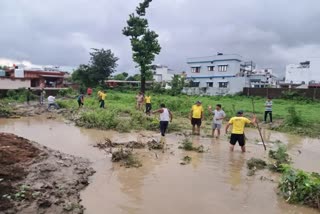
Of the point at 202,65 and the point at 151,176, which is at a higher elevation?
the point at 202,65

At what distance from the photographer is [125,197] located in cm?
720

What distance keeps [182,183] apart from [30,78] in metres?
46.4

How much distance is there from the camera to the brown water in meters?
6.79

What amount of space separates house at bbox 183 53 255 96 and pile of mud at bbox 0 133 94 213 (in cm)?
4209

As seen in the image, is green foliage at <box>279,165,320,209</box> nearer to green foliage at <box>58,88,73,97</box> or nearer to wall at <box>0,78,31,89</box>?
green foliage at <box>58,88,73,97</box>

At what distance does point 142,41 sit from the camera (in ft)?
133

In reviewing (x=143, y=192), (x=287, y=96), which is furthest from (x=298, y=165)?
(x=287, y=96)

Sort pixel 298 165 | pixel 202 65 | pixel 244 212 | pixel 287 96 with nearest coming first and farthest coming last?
pixel 244 212, pixel 298 165, pixel 287 96, pixel 202 65

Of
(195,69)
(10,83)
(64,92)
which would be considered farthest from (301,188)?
(195,69)

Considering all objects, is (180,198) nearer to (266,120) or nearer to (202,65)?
(266,120)

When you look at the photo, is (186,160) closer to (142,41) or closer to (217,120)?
(217,120)

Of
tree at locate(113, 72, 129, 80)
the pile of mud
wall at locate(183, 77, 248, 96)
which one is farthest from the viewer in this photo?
tree at locate(113, 72, 129, 80)

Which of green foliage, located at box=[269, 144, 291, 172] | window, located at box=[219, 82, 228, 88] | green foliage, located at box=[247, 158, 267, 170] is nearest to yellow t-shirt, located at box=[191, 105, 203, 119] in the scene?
green foliage, located at box=[269, 144, 291, 172]

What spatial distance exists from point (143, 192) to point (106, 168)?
208cm
